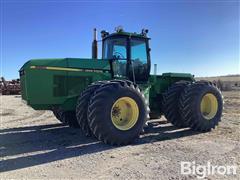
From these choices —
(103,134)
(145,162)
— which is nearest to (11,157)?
(103,134)

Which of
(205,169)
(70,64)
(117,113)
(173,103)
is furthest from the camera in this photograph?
(173,103)

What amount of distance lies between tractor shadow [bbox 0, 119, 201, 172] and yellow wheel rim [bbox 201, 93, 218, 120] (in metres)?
0.96

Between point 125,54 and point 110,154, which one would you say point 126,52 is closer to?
point 125,54

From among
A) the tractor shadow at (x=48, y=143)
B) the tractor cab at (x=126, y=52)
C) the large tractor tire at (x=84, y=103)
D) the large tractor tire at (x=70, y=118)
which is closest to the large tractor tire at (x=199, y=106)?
the tractor shadow at (x=48, y=143)

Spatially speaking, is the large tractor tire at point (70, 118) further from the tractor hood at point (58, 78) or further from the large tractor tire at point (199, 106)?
the large tractor tire at point (199, 106)

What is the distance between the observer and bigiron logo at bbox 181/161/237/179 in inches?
238

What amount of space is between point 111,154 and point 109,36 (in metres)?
4.26

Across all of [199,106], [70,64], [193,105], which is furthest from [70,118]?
[199,106]

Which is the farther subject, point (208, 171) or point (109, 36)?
point (109, 36)

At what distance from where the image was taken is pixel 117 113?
8750mm

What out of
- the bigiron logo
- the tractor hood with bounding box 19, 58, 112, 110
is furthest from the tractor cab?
the bigiron logo

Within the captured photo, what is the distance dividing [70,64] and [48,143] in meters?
2.18

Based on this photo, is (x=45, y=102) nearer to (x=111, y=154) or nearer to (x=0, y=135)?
(x=0, y=135)

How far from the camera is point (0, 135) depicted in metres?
10.1
